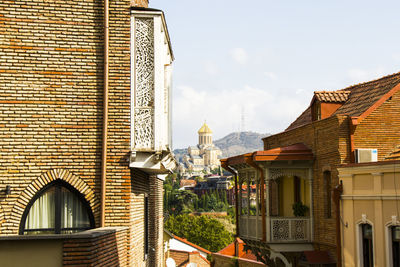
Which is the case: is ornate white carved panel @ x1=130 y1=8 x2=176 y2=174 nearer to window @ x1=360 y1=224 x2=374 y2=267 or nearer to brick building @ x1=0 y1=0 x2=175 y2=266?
brick building @ x1=0 y1=0 x2=175 y2=266

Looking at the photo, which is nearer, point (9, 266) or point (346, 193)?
point (9, 266)

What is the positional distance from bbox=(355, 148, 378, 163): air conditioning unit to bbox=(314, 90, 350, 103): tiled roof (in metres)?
4.70

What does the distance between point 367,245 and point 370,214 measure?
0.95m

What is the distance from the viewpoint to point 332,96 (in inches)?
899

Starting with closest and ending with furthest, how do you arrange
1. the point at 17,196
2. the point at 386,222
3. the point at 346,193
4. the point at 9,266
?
the point at 9,266
the point at 17,196
the point at 386,222
the point at 346,193

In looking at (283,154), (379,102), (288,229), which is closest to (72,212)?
(283,154)

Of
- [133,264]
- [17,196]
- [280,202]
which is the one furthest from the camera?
[280,202]

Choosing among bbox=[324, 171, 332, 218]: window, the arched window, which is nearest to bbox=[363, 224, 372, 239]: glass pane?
bbox=[324, 171, 332, 218]: window

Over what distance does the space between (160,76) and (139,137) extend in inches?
52.4

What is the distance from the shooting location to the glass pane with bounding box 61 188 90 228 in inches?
474

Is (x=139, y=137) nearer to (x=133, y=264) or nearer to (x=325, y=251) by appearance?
(x=133, y=264)

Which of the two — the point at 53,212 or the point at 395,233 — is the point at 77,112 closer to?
the point at 53,212

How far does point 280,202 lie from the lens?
82.5 feet

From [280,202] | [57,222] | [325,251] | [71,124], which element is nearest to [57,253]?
[57,222]
